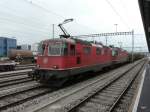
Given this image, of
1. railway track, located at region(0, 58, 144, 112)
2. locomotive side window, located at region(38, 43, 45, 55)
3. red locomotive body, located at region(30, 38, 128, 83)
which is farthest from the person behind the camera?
locomotive side window, located at region(38, 43, 45, 55)

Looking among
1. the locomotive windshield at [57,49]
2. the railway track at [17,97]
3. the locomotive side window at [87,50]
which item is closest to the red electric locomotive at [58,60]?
the locomotive windshield at [57,49]

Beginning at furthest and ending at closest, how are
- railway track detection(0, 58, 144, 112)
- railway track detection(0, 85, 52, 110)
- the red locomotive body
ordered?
the red locomotive body → railway track detection(0, 85, 52, 110) → railway track detection(0, 58, 144, 112)

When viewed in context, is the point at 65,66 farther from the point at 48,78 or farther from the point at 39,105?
the point at 39,105

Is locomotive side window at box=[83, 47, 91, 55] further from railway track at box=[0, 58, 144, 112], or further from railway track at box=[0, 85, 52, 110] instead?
railway track at box=[0, 85, 52, 110]

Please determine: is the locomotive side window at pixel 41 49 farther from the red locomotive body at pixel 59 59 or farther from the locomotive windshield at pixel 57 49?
the locomotive windshield at pixel 57 49

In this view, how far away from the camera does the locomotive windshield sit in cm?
1456

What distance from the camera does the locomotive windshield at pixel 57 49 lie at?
47.8 feet

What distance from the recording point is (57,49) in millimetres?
14742

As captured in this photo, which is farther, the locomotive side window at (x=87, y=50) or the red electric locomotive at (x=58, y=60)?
the locomotive side window at (x=87, y=50)

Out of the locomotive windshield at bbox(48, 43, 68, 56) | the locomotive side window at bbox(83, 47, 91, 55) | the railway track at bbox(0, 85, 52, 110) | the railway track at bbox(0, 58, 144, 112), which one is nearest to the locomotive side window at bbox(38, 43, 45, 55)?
the locomotive windshield at bbox(48, 43, 68, 56)

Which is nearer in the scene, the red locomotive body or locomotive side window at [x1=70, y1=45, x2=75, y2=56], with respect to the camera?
the red locomotive body

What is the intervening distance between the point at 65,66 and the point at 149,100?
5.40 m

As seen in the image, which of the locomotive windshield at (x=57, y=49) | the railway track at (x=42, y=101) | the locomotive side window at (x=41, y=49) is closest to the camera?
the railway track at (x=42, y=101)

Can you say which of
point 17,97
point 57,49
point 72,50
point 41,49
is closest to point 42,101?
point 17,97
